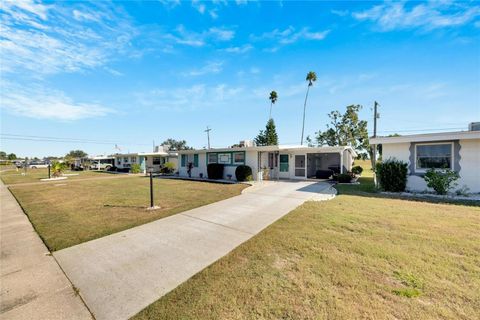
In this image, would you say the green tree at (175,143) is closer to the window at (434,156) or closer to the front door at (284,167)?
the front door at (284,167)

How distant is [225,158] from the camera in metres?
17.5

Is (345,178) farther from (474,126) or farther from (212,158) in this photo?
(212,158)

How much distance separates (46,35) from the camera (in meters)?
8.70

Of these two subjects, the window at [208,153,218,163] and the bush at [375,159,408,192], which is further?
the window at [208,153,218,163]

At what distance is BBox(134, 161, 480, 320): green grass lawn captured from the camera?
2.38 metres

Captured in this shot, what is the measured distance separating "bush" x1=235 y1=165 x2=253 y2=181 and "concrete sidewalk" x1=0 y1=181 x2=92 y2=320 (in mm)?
11596

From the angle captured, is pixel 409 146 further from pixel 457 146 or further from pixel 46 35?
pixel 46 35

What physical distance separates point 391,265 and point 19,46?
14.5 meters

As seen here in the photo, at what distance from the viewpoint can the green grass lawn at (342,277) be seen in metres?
2.38

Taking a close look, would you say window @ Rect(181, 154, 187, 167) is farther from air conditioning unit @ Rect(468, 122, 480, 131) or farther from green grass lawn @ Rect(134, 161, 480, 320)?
air conditioning unit @ Rect(468, 122, 480, 131)

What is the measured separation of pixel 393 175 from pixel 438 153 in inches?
84.7

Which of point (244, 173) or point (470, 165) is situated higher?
point (470, 165)

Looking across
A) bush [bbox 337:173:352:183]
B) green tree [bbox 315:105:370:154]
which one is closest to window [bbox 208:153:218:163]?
bush [bbox 337:173:352:183]

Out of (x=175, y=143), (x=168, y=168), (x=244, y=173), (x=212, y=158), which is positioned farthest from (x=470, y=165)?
(x=175, y=143)
